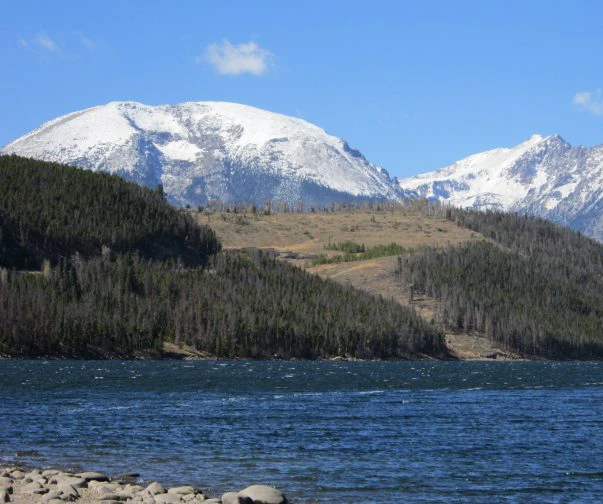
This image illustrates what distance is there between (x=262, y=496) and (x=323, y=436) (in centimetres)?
3045

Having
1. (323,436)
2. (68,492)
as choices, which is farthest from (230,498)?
(323,436)

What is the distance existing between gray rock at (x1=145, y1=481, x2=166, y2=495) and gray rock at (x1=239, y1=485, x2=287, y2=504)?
4.15 metres

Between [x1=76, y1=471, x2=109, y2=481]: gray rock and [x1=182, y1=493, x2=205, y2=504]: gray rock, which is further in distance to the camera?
[x1=76, y1=471, x2=109, y2=481]: gray rock

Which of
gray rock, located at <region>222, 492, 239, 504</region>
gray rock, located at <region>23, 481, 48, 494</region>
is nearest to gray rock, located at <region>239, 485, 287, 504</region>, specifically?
gray rock, located at <region>222, 492, 239, 504</region>

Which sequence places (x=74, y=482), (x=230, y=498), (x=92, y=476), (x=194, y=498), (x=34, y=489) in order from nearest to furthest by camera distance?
1. (x=230, y=498)
2. (x=194, y=498)
3. (x=34, y=489)
4. (x=74, y=482)
5. (x=92, y=476)

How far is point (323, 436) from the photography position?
281ft

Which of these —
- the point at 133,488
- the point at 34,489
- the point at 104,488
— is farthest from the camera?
the point at 133,488

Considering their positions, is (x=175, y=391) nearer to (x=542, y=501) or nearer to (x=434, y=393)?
(x=434, y=393)

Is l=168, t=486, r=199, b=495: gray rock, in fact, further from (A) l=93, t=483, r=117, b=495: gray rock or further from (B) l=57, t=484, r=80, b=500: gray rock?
(B) l=57, t=484, r=80, b=500: gray rock

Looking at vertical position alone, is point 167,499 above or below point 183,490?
below

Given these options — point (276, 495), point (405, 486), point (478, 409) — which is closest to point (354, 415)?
point (478, 409)

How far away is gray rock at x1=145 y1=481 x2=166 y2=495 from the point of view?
56.5m

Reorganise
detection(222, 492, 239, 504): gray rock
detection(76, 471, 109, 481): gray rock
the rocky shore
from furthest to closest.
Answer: detection(76, 471, 109, 481): gray rock → the rocky shore → detection(222, 492, 239, 504): gray rock

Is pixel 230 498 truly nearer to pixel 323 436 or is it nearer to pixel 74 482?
pixel 74 482
